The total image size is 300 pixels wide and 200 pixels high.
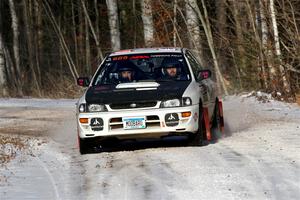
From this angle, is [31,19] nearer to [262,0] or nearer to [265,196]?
[262,0]

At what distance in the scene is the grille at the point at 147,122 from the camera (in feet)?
37.8

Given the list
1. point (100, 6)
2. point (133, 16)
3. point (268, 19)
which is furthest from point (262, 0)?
point (100, 6)

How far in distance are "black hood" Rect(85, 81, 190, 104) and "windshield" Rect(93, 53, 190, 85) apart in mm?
570

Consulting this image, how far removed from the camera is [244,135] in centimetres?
1324

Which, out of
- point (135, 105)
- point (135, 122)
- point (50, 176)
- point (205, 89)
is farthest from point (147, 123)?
point (50, 176)

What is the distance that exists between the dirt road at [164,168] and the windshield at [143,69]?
1.04m

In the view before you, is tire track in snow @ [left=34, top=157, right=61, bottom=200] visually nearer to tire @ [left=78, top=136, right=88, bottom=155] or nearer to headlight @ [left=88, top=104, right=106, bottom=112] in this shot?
tire @ [left=78, top=136, right=88, bottom=155]

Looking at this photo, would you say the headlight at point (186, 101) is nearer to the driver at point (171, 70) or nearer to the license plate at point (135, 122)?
the license plate at point (135, 122)

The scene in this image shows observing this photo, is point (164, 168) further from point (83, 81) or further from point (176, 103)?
point (83, 81)

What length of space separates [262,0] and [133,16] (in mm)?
23132

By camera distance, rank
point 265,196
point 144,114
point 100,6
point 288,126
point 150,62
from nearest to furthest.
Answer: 1. point 265,196
2. point 144,114
3. point 150,62
4. point 288,126
5. point 100,6

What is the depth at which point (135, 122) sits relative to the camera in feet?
37.8

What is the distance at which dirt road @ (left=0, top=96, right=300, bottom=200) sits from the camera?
27.8 ft

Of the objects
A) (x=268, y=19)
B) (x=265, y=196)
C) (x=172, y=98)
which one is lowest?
(x=265, y=196)
